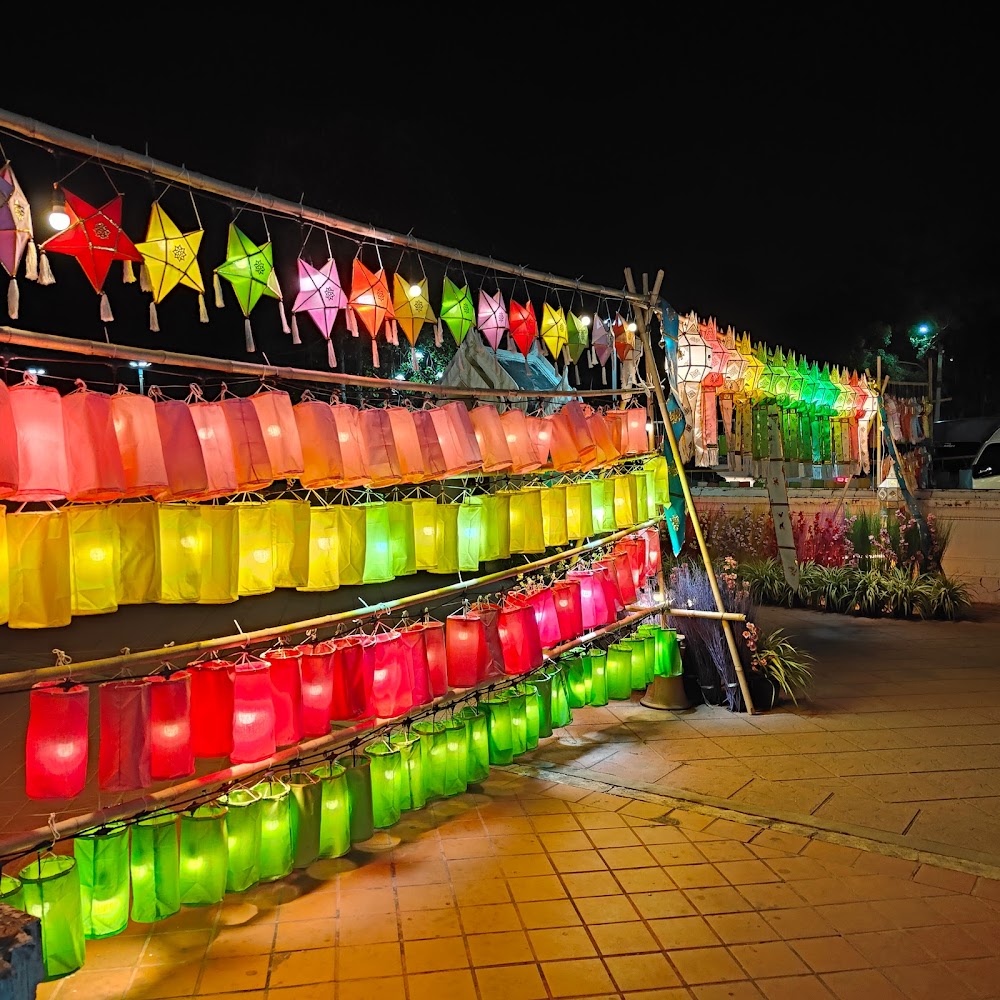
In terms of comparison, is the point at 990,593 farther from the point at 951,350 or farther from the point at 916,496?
the point at 951,350

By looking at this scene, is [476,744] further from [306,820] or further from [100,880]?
[100,880]

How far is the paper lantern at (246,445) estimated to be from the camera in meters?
3.55

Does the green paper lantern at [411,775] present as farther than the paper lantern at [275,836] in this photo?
Yes

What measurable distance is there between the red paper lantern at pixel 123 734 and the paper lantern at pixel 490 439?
2.30 metres

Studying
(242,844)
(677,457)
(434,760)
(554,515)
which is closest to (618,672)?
(554,515)

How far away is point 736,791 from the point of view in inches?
202

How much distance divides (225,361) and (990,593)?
12.0m

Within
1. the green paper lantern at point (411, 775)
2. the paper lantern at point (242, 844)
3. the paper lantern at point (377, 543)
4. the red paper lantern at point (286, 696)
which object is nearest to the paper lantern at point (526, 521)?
the paper lantern at point (377, 543)

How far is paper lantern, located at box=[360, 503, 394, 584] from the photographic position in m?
4.14

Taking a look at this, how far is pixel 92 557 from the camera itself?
314cm

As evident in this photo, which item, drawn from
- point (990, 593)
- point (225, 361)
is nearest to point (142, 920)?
point (225, 361)

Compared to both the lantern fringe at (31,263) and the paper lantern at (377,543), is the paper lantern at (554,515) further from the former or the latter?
the lantern fringe at (31,263)

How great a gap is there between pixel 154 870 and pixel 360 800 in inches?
40.6

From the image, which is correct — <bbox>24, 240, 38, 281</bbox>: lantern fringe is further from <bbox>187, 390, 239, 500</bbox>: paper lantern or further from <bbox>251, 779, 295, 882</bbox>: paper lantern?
<bbox>251, 779, 295, 882</bbox>: paper lantern
